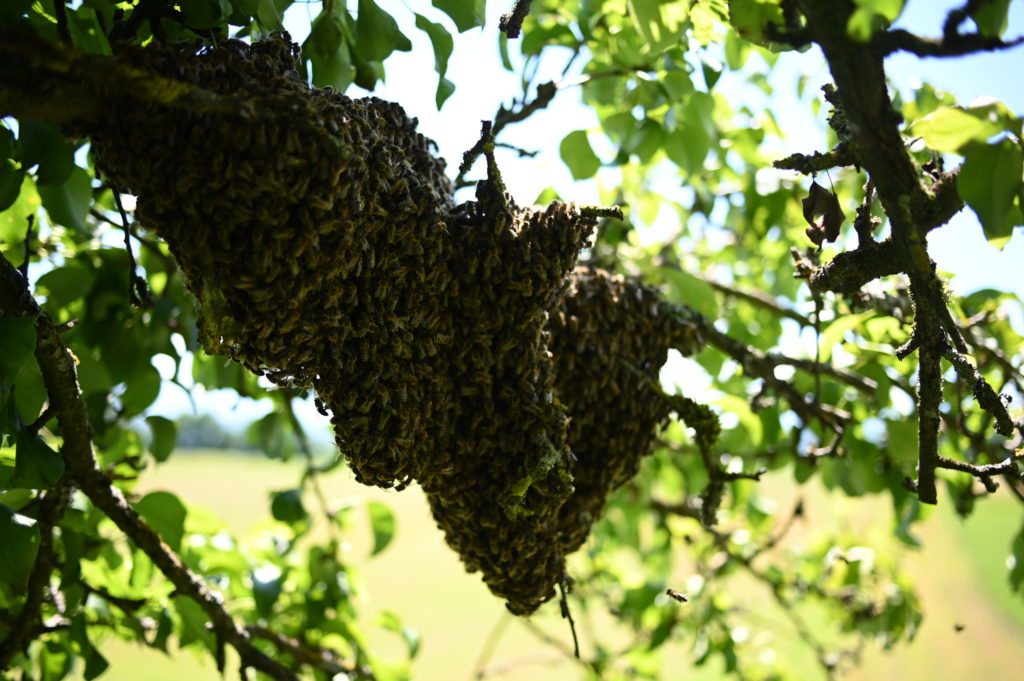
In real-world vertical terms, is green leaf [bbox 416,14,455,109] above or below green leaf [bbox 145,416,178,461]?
above

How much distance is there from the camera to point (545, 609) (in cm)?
381

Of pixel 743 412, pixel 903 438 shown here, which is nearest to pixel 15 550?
pixel 743 412

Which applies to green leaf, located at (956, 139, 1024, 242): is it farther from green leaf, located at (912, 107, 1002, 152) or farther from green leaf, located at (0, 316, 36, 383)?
green leaf, located at (0, 316, 36, 383)

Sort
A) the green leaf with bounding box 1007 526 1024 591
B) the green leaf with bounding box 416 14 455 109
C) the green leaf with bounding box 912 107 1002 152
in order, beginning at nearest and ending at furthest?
the green leaf with bounding box 912 107 1002 152 → the green leaf with bounding box 416 14 455 109 → the green leaf with bounding box 1007 526 1024 591

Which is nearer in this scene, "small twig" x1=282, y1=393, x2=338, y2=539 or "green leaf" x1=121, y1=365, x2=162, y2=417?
"green leaf" x1=121, y1=365, x2=162, y2=417

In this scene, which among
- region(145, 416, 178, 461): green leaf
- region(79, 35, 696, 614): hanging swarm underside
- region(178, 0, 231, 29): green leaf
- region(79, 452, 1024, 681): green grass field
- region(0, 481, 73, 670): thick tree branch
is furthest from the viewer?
region(79, 452, 1024, 681): green grass field

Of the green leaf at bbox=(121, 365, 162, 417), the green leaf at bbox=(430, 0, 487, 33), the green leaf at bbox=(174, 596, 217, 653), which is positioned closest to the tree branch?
the green leaf at bbox=(174, 596, 217, 653)

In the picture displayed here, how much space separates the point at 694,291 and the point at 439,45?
878mm

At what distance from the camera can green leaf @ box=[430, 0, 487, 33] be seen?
3.80 ft

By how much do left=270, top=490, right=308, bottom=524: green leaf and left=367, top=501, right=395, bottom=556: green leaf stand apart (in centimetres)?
18

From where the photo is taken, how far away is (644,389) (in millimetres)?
1477

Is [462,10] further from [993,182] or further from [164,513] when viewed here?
[164,513]

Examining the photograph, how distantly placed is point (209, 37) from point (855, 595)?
123 inches

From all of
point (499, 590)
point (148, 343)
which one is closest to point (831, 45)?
point (499, 590)
